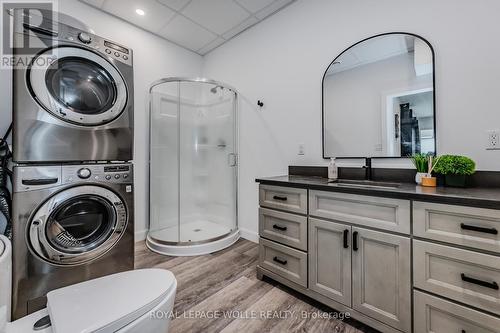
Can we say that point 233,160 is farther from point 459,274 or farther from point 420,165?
point 459,274

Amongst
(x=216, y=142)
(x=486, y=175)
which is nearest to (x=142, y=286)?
(x=486, y=175)

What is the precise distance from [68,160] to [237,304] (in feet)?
4.70

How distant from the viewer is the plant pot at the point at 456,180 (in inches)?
49.4

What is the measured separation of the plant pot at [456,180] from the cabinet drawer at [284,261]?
3.28 feet

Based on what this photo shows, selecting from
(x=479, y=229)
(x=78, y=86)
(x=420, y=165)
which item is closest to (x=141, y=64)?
(x=78, y=86)

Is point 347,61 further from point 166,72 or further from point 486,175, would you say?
point 166,72

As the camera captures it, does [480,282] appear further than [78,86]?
No

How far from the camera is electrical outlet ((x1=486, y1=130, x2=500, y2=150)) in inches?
49.5

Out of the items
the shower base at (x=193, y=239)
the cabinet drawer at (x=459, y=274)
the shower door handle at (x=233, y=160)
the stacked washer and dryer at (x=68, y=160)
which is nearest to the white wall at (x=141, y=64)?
the shower base at (x=193, y=239)

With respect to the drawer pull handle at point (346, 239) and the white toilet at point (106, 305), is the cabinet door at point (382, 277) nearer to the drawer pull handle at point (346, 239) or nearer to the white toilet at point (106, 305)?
the drawer pull handle at point (346, 239)

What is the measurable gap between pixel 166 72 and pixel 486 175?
10.7 ft

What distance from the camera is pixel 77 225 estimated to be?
136cm

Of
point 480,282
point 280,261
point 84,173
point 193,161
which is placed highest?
point 193,161

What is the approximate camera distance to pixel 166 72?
285 centimetres
